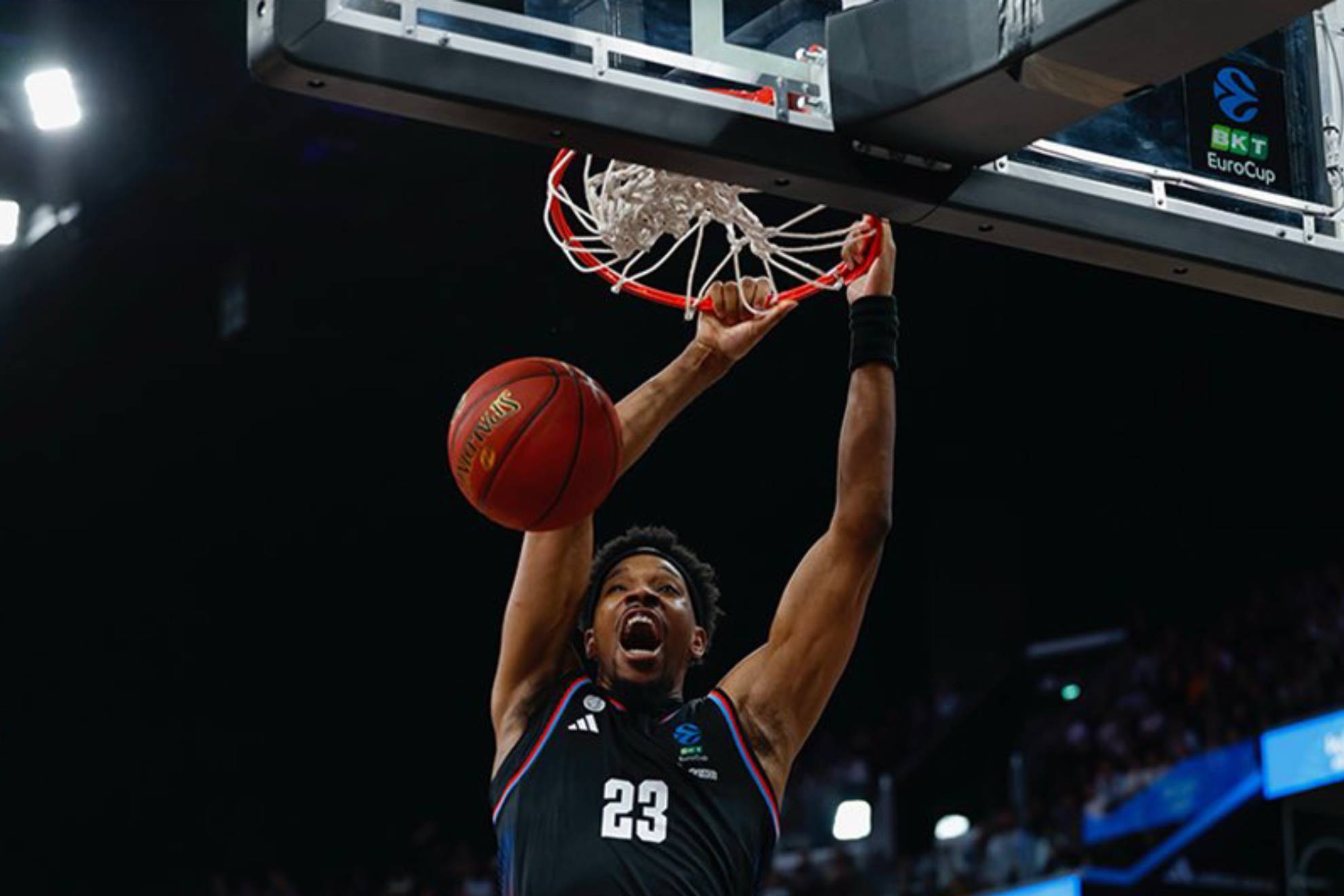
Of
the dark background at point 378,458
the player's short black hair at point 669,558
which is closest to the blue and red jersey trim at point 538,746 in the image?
the player's short black hair at point 669,558

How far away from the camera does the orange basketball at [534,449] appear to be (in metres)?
3.60

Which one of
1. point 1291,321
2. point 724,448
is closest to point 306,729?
point 724,448

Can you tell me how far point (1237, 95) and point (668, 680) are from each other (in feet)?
5.01

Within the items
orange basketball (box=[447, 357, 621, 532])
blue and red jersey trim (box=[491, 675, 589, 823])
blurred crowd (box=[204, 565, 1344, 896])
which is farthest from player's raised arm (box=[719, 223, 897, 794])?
blurred crowd (box=[204, 565, 1344, 896])

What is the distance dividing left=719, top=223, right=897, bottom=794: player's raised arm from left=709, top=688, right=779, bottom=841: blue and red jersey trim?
4cm

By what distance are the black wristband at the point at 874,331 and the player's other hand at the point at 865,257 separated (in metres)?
0.02

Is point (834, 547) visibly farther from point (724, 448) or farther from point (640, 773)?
point (724, 448)

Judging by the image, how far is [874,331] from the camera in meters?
4.11

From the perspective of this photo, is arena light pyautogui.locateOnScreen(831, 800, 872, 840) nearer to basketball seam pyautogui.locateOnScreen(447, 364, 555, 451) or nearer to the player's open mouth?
the player's open mouth

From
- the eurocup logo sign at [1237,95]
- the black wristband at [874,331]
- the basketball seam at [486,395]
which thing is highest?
the eurocup logo sign at [1237,95]

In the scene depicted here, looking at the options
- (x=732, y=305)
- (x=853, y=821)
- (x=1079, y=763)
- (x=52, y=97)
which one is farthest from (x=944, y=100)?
(x=853, y=821)

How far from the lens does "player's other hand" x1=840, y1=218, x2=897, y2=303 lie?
4.09m

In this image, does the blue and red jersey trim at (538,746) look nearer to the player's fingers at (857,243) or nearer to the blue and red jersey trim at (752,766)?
the blue and red jersey trim at (752,766)

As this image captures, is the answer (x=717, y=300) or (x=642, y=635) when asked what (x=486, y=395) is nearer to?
Answer: (x=642, y=635)
